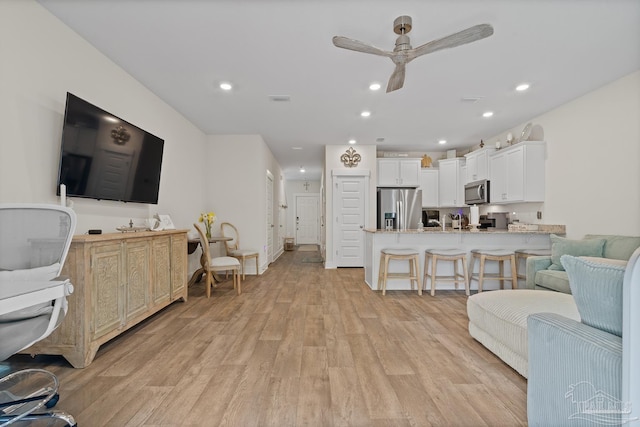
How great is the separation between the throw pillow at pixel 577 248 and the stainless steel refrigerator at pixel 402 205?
9.49 feet

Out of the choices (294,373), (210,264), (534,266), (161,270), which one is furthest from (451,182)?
(161,270)

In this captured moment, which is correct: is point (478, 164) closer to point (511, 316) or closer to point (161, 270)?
point (511, 316)

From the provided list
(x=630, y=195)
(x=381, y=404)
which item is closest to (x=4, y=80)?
(x=381, y=404)

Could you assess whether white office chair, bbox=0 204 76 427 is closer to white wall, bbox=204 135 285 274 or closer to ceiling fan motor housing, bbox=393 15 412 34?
ceiling fan motor housing, bbox=393 15 412 34

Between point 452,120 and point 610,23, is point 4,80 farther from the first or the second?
point 452,120

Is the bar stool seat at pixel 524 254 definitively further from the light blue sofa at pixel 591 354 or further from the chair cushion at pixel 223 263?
the chair cushion at pixel 223 263

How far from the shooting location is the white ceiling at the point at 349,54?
206 centimetres

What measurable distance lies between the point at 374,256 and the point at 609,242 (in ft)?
8.61

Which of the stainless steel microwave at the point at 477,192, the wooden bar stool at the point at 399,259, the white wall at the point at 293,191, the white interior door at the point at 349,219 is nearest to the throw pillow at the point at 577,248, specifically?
the wooden bar stool at the point at 399,259

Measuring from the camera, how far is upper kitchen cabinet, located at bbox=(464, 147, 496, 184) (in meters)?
5.18

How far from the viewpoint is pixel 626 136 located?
309 cm

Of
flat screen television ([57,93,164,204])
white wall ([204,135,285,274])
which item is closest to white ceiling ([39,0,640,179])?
flat screen television ([57,93,164,204])

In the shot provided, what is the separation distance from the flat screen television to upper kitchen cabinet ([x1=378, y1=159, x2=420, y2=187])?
4.37 m

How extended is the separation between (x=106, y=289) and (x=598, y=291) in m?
2.96
